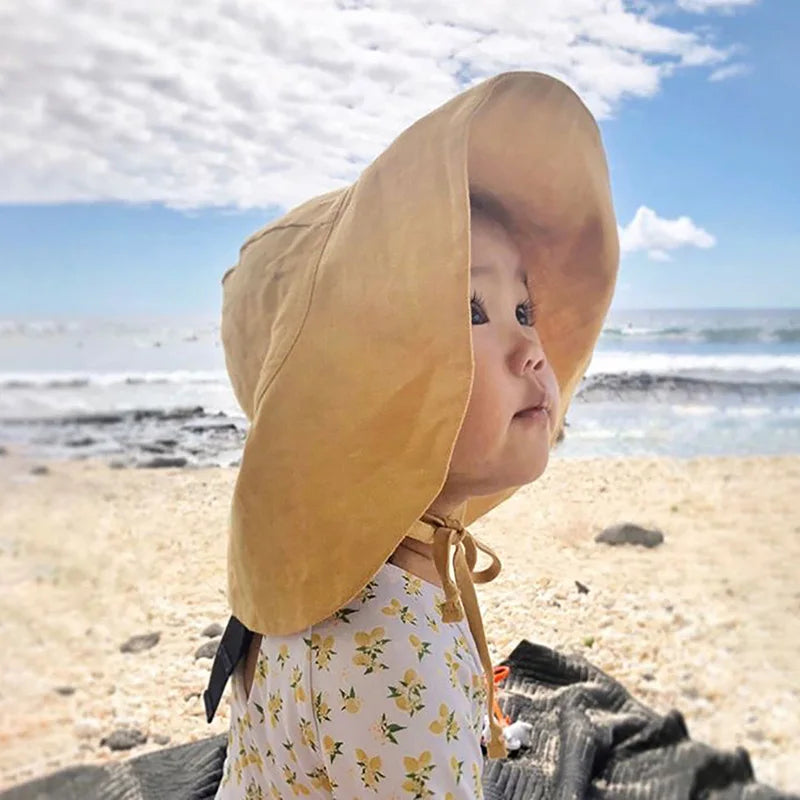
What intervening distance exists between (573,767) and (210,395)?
175 cm

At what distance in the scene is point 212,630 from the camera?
1.28 m

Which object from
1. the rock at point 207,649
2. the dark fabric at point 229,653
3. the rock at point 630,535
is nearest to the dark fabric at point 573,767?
the rock at point 207,649

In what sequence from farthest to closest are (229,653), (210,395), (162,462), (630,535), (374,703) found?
(210,395) < (162,462) < (630,535) < (229,653) < (374,703)

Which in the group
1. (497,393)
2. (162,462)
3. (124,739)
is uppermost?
(497,393)

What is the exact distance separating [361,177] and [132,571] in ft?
3.55

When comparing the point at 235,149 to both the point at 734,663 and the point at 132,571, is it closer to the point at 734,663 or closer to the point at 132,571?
the point at 132,571

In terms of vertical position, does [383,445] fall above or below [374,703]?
above

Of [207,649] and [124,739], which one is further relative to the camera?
[207,649]

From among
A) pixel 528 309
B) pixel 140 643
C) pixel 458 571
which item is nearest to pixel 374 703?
pixel 458 571

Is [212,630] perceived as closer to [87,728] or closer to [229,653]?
[87,728]

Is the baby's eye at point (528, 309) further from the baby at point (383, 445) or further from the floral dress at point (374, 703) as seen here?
the floral dress at point (374, 703)

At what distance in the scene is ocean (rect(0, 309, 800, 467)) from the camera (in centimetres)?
163

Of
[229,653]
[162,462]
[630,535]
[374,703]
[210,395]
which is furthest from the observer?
[210,395]

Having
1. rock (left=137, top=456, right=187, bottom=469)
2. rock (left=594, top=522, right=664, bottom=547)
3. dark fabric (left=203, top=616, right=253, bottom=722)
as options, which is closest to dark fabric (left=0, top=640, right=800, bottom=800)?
dark fabric (left=203, top=616, right=253, bottom=722)
